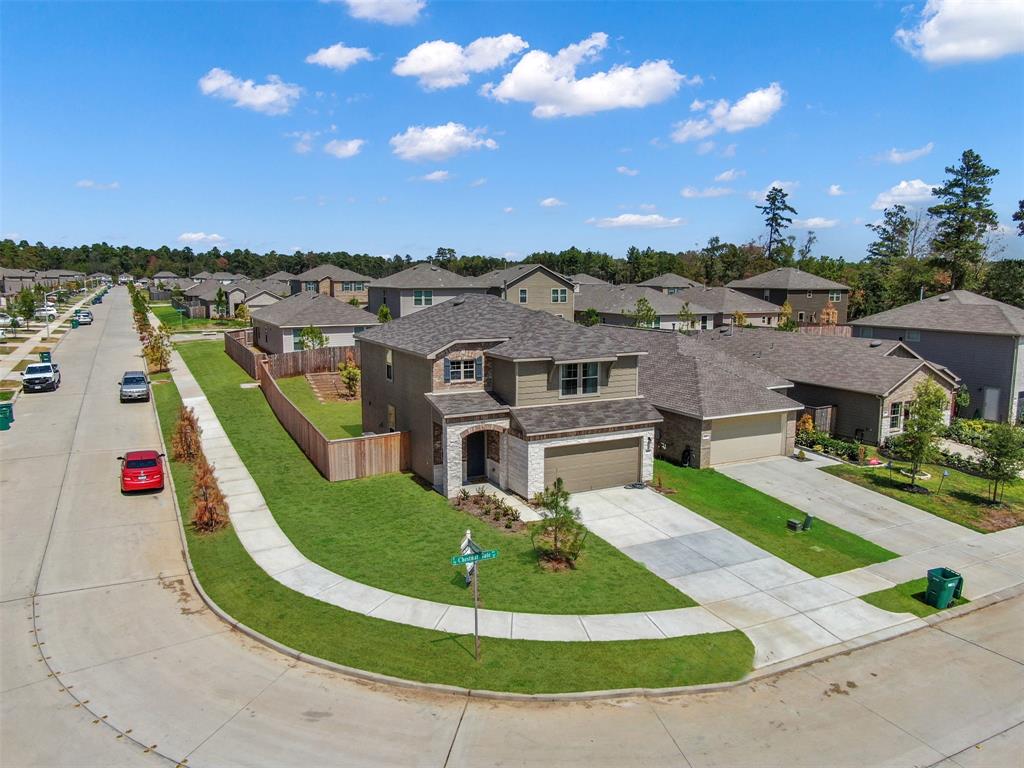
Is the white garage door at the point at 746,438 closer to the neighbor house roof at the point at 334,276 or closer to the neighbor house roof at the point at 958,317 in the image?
the neighbor house roof at the point at 958,317

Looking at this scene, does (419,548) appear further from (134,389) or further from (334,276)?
A: (334,276)

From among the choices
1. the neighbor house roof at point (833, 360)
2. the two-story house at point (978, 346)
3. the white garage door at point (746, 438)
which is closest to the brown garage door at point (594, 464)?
the white garage door at point (746, 438)

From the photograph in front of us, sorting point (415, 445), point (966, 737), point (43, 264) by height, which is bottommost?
point (966, 737)

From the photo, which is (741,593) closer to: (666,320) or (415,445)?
(415,445)

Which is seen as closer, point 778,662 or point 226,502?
point 778,662

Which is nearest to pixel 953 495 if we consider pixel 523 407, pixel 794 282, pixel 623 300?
pixel 523 407

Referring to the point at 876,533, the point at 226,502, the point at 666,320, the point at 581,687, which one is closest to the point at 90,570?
the point at 226,502

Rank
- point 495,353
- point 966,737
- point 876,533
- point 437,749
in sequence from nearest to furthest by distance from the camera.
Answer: point 437,749 < point 966,737 < point 876,533 < point 495,353
